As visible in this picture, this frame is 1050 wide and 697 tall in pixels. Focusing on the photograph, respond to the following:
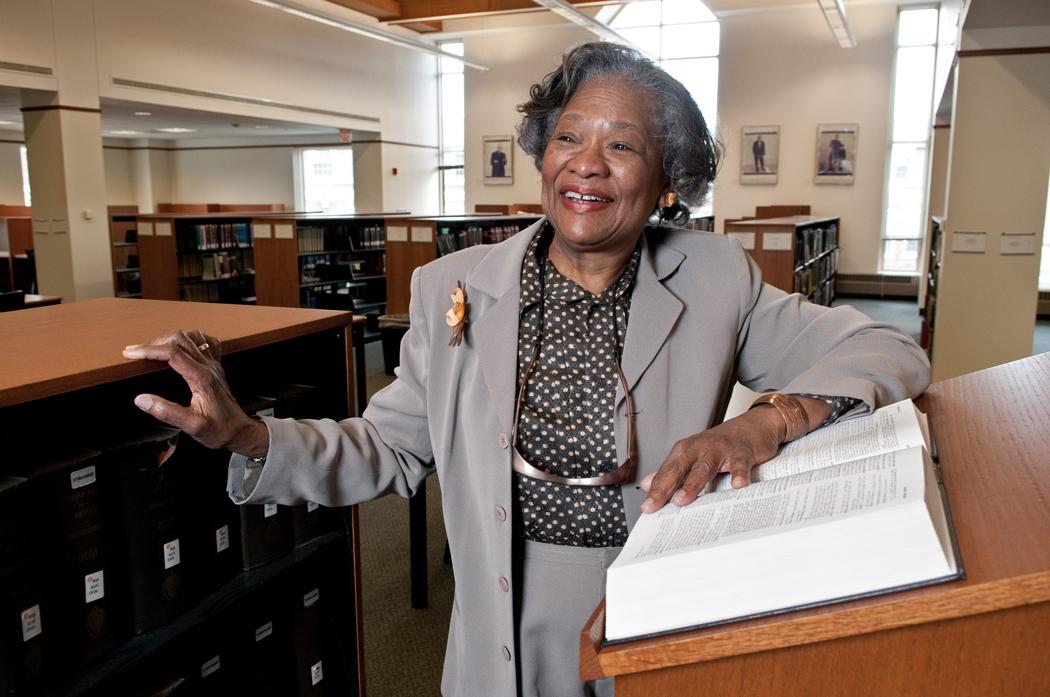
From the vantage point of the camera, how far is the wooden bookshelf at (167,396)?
1.32m

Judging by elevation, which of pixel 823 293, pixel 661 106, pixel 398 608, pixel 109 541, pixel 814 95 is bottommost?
pixel 398 608

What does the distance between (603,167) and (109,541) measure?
1.07 m

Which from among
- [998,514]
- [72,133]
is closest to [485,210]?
[72,133]

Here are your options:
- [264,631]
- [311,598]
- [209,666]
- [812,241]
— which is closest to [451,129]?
[812,241]

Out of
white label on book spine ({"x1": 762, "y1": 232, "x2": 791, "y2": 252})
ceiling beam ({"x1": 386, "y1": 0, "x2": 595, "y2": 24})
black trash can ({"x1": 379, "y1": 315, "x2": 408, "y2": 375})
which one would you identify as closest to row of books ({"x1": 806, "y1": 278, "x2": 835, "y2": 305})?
white label on book spine ({"x1": 762, "y1": 232, "x2": 791, "y2": 252})

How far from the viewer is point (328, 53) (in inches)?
577

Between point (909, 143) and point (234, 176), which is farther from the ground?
point (909, 143)

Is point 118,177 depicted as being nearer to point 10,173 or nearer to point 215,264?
point 10,173

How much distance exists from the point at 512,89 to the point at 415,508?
15055 millimetres

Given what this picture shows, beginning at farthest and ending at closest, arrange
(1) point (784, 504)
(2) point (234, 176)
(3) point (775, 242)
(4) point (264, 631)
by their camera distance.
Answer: (2) point (234, 176)
(3) point (775, 242)
(4) point (264, 631)
(1) point (784, 504)

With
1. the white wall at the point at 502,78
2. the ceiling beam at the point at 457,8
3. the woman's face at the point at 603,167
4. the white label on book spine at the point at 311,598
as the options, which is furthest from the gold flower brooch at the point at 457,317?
the white wall at the point at 502,78

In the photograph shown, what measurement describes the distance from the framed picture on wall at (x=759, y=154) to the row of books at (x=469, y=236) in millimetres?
6849

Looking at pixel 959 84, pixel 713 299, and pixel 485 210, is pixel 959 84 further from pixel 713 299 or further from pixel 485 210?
pixel 485 210

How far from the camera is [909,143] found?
564 inches
